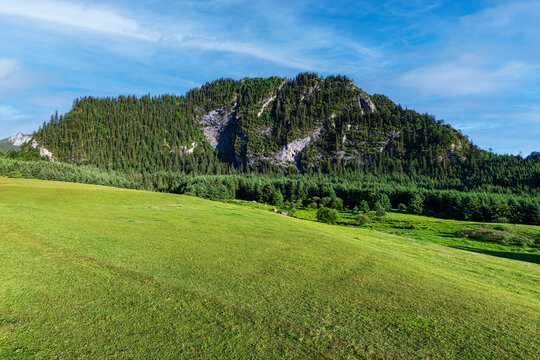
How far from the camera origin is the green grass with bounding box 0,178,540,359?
845 cm

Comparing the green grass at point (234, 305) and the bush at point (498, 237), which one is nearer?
the green grass at point (234, 305)

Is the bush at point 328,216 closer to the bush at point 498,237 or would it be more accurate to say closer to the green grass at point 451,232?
the green grass at point 451,232

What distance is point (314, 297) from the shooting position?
1249 centimetres

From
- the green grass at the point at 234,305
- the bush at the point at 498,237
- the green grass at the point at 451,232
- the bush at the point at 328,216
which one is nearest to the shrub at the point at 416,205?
the green grass at the point at 451,232

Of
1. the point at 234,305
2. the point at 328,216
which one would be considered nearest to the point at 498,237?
the point at 328,216

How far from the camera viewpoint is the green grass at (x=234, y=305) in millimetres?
8453

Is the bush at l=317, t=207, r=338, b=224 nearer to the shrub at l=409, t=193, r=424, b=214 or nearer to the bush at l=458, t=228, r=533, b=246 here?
the bush at l=458, t=228, r=533, b=246

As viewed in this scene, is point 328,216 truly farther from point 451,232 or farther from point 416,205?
point 416,205

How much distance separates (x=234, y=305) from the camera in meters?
11.0

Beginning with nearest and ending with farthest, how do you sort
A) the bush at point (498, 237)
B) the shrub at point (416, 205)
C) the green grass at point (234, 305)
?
the green grass at point (234, 305) < the bush at point (498, 237) < the shrub at point (416, 205)

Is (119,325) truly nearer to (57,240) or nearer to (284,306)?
(284,306)

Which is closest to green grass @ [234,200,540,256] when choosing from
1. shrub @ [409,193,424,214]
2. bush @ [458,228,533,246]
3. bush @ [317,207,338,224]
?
bush @ [458,228,533,246]

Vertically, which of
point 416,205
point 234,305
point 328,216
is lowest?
point 328,216

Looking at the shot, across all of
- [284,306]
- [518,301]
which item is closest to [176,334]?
[284,306]
